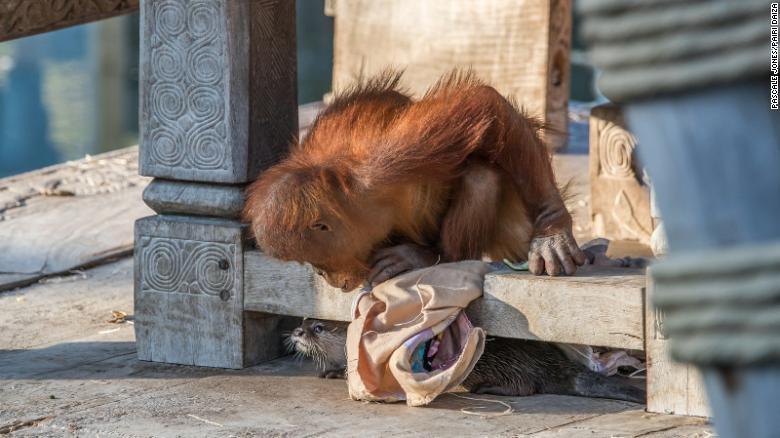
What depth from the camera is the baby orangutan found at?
11.3 ft

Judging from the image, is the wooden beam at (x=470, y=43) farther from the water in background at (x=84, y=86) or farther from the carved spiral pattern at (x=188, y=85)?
the water in background at (x=84, y=86)

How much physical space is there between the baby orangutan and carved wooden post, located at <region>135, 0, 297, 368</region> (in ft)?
0.73

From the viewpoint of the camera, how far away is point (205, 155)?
3871 mm

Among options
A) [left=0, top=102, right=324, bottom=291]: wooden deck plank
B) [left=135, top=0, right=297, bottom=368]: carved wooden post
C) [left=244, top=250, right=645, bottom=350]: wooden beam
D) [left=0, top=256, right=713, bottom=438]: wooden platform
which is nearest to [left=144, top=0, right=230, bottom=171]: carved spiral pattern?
[left=135, top=0, right=297, bottom=368]: carved wooden post

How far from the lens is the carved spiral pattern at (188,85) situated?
381 centimetres

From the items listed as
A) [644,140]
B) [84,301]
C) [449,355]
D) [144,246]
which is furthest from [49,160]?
[644,140]

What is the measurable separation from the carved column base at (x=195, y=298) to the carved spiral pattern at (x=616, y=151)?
2050 mm

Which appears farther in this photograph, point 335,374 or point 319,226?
point 335,374

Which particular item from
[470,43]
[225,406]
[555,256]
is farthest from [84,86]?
[555,256]

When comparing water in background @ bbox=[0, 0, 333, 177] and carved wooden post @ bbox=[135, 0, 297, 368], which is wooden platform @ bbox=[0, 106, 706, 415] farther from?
water in background @ bbox=[0, 0, 333, 177]

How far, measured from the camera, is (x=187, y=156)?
3896 millimetres

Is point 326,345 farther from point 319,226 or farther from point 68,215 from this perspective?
point 68,215

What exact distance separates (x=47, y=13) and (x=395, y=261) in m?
1.60

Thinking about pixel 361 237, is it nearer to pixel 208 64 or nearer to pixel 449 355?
pixel 449 355
